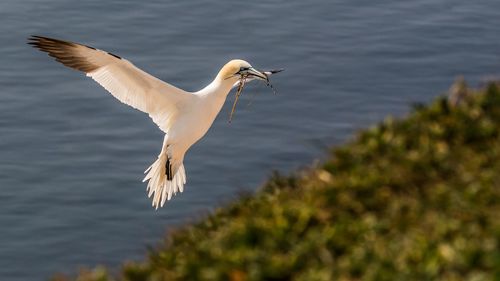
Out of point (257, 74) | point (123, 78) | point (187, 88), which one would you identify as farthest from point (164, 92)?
point (187, 88)

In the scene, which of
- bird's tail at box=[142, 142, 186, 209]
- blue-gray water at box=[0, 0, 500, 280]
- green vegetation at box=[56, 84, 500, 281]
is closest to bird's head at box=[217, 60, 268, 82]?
bird's tail at box=[142, 142, 186, 209]

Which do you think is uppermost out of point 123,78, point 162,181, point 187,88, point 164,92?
point 123,78

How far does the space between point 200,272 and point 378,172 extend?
4.52 feet

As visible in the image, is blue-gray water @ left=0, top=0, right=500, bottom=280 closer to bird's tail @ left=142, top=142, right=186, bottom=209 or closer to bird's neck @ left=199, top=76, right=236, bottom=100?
bird's tail @ left=142, top=142, right=186, bottom=209

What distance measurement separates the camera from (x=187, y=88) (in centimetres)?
2016

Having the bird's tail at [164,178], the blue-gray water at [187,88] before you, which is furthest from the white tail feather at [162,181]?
the blue-gray water at [187,88]

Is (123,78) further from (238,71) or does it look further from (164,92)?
(238,71)

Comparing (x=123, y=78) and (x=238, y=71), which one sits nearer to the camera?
(x=238, y=71)

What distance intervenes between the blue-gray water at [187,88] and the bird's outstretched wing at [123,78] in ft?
4.71

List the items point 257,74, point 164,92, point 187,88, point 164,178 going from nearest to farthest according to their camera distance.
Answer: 1. point 257,74
2. point 164,92
3. point 164,178
4. point 187,88

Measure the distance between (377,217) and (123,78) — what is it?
7695mm

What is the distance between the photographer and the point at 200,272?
8.33m

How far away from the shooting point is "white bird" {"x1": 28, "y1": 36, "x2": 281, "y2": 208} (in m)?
15.5

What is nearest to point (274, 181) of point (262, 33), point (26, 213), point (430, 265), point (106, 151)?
point (430, 265)
